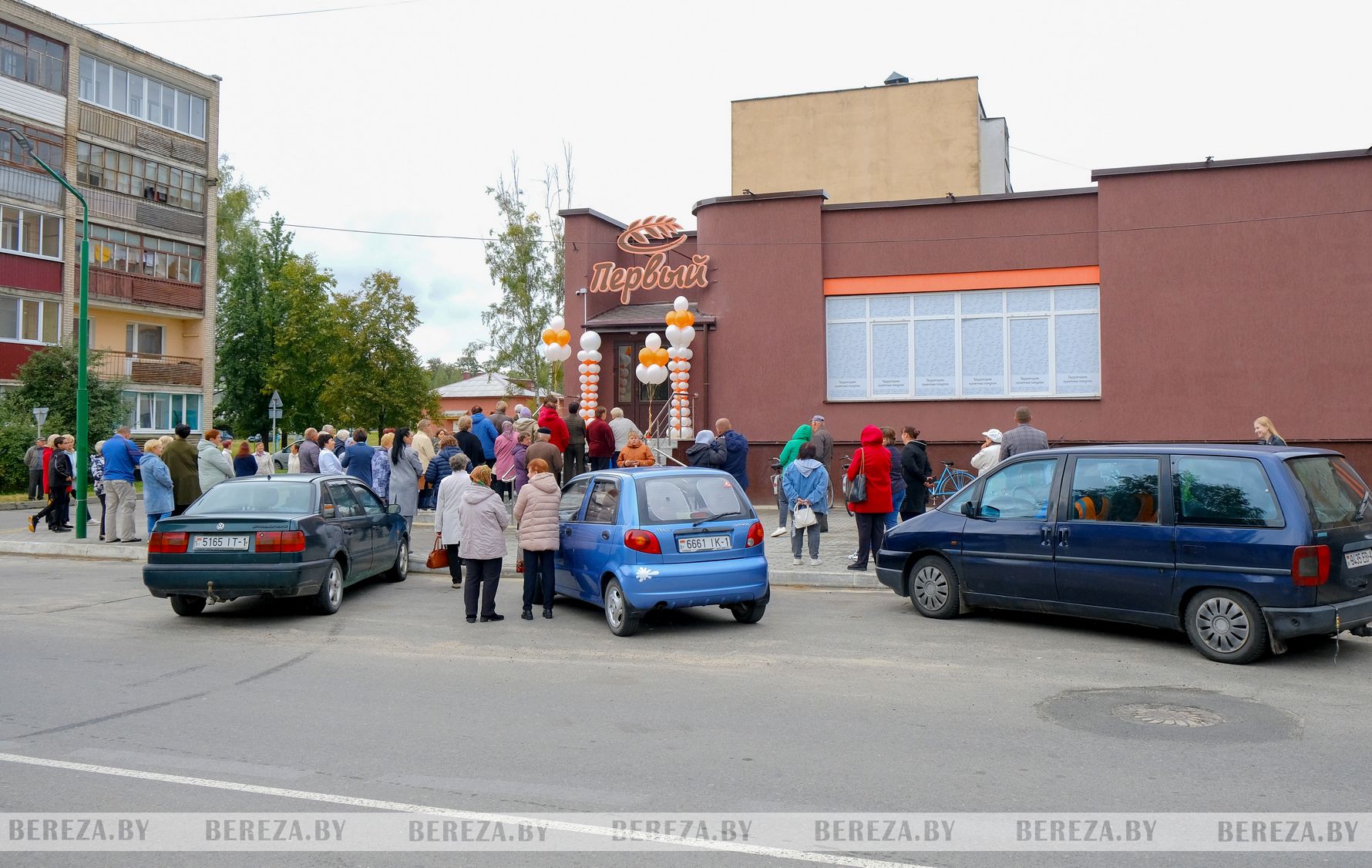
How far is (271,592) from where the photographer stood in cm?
998

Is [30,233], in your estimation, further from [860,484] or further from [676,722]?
[676,722]

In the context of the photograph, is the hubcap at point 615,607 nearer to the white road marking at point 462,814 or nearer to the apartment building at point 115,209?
the white road marking at point 462,814

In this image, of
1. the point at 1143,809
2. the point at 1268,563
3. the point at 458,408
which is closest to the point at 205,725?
the point at 1143,809

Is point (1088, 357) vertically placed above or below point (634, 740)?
above

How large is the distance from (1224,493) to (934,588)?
2874mm

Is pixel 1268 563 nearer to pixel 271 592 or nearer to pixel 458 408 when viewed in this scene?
pixel 271 592

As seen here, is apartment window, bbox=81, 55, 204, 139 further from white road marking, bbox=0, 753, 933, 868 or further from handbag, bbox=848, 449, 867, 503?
white road marking, bbox=0, 753, 933, 868

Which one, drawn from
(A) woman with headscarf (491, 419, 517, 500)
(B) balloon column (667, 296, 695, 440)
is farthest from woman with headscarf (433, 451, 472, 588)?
(B) balloon column (667, 296, 695, 440)

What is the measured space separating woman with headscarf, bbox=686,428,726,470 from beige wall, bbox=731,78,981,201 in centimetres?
1711

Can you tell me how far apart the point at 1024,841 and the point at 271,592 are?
7.74 m

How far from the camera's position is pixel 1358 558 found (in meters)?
7.85

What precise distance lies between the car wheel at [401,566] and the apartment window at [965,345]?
11.1 meters

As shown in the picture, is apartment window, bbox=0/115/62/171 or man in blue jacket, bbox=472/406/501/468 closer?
man in blue jacket, bbox=472/406/501/468

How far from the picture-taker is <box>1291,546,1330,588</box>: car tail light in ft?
24.8
